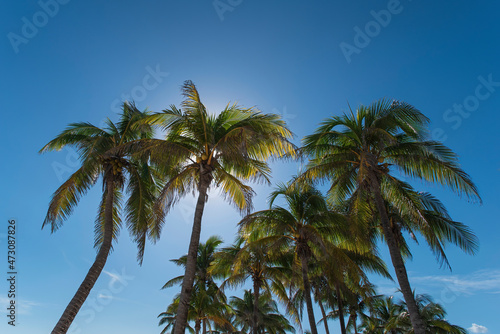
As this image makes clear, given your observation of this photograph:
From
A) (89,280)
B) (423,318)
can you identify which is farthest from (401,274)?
(423,318)

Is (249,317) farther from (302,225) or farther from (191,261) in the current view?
(191,261)

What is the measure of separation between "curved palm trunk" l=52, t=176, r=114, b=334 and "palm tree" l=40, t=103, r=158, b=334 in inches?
1.3

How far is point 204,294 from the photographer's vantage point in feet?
69.9

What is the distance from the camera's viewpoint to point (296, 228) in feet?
52.0

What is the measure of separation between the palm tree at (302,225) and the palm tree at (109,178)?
15.4 ft

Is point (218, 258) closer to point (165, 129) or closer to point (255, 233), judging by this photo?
point (255, 233)

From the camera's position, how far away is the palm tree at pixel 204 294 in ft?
62.2

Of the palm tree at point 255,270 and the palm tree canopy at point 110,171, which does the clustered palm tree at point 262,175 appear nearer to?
the palm tree canopy at point 110,171

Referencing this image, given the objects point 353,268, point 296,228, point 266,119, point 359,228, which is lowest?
point 353,268

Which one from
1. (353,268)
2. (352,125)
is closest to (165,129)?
(352,125)

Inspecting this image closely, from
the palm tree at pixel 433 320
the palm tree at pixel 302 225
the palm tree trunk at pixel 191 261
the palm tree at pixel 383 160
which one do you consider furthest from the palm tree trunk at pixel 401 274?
the palm tree at pixel 433 320

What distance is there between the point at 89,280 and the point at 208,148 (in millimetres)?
6074

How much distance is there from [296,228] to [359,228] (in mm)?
3655

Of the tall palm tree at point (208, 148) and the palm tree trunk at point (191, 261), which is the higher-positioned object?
the tall palm tree at point (208, 148)
